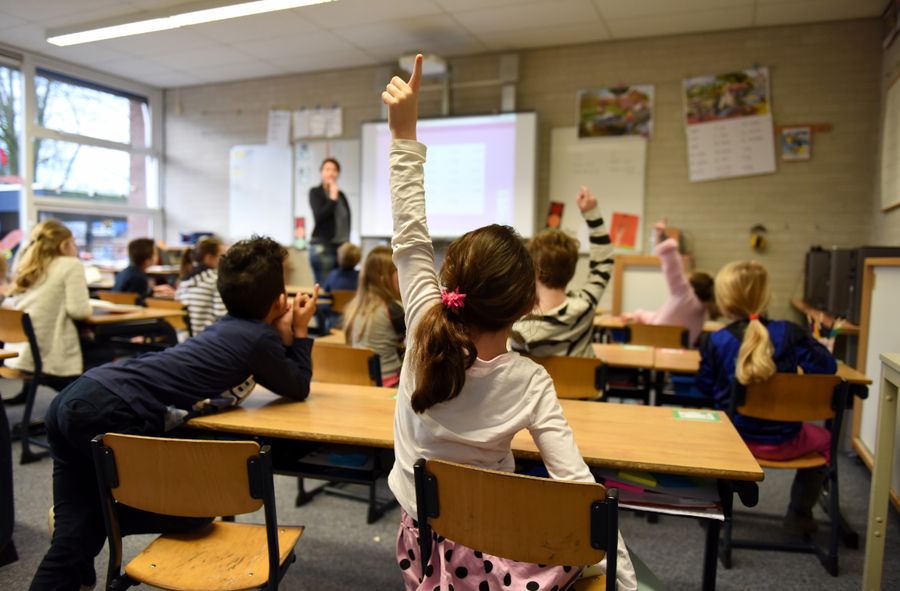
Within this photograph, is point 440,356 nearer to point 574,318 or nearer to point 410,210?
point 410,210

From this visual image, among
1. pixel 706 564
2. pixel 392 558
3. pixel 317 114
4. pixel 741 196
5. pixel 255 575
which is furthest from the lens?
pixel 317 114

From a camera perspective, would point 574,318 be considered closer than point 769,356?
No

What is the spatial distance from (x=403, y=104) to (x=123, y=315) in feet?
9.08

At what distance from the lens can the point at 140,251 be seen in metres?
4.58

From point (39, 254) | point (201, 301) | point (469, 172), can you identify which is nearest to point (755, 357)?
point (201, 301)

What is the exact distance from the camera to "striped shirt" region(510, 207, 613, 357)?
2172 millimetres

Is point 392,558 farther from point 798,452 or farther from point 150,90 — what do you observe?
point 150,90

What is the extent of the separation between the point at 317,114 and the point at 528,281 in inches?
236

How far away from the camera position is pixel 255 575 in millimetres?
1237

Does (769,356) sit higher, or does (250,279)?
(250,279)

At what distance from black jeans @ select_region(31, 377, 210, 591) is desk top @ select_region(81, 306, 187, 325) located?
6.39ft

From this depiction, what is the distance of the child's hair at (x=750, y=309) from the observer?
1979 mm

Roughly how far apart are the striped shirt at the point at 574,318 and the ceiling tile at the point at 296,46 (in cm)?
411

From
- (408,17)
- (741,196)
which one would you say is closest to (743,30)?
(741,196)
